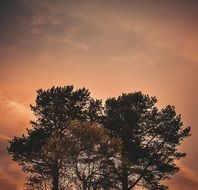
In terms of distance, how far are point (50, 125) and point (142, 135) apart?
1149 centimetres

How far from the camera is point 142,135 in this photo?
162 feet

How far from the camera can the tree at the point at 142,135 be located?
47.8 metres

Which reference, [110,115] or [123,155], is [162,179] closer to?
[123,155]

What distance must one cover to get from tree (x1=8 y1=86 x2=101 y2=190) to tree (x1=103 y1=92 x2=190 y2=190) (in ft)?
10.1

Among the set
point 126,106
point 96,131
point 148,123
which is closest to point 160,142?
point 148,123

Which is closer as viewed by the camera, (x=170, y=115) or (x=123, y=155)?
(x=123, y=155)

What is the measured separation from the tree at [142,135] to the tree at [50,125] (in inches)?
122

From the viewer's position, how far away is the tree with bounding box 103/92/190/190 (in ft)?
157

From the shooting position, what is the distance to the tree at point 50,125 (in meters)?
45.9

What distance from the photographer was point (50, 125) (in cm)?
4859

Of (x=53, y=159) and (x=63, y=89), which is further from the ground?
(x=63, y=89)

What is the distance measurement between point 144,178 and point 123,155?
403 cm

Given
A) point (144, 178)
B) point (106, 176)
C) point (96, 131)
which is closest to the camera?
point (96, 131)

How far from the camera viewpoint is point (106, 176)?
4500 centimetres
